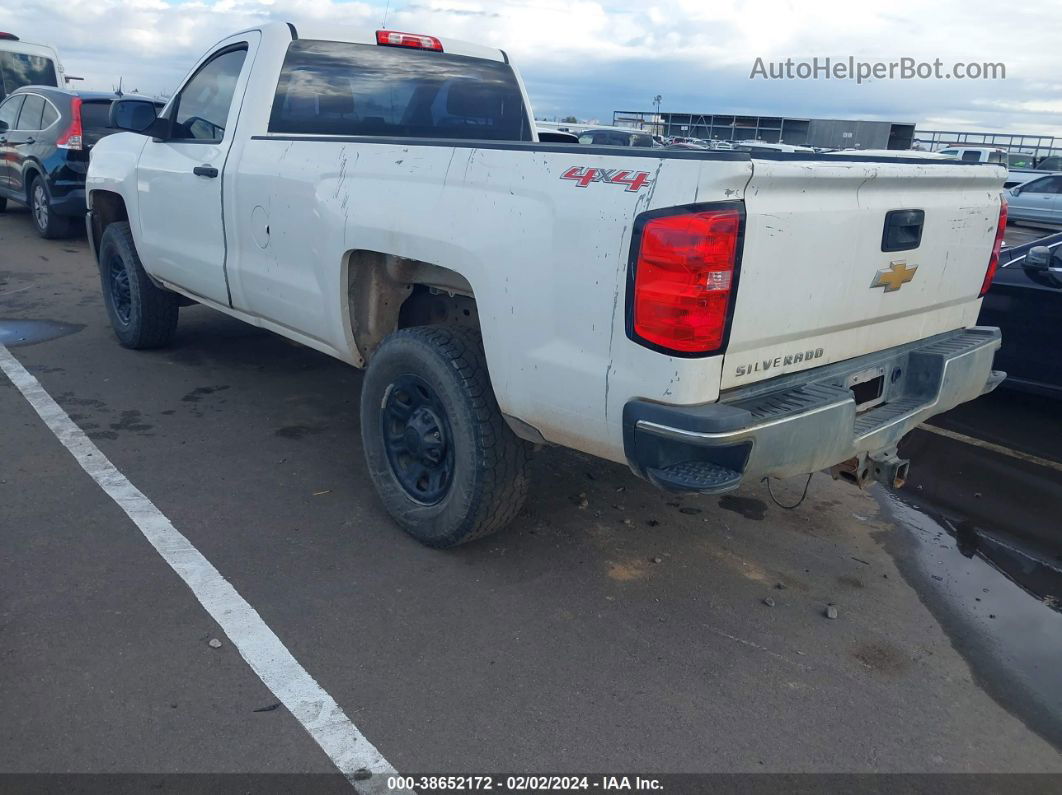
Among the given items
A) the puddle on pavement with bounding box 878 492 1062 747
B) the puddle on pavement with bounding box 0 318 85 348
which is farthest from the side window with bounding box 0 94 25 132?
the puddle on pavement with bounding box 878 492 1062 747

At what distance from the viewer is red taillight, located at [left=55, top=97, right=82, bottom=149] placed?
10.5 meters

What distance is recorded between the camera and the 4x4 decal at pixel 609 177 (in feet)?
8.99

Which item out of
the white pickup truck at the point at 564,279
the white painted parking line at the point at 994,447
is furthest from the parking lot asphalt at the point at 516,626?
the white painted parking line at the point at 994,447

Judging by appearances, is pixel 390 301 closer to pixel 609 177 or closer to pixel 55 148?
pixel 609 177

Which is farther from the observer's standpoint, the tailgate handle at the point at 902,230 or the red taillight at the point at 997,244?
the red taillight at the point at 997,244

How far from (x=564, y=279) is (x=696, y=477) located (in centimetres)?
77

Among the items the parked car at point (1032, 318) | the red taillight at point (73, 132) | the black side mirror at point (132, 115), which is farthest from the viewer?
the red taillight at point (73, 132)

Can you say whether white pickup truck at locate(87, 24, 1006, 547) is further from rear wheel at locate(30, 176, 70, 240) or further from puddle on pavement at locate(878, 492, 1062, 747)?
rear wheel at locate(30, 176, 70, 240)

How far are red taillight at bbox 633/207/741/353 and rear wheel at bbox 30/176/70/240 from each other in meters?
10.3

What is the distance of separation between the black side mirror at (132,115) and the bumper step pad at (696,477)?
3.98m

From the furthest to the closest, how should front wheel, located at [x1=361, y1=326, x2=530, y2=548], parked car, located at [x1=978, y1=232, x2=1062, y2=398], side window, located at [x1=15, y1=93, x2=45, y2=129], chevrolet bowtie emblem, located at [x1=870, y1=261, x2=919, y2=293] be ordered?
side window, located at [x1=15, y1=93, x2=45, y2=129] < parked car, located at [x1=978, y1=232, x2=1062, y2=398] < front wheel, located at [x1=361, y1=326, x2=530, y2=548] < chevrolet bowtie emblem, located at [x1=870, y1=261, x2=919, y2=293]

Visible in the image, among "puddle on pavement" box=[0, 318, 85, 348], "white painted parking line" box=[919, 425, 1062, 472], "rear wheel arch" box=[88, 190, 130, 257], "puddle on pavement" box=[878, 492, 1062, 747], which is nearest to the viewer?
"puddle on pavement" box=[878, 492, 1062, 747]

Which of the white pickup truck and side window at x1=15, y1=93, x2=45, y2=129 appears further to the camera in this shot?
side window at x1=15, y1=93, x2=45, y2=129

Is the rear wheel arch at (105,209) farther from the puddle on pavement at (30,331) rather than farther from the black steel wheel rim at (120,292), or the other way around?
the puddle on pavement at (30,331)
